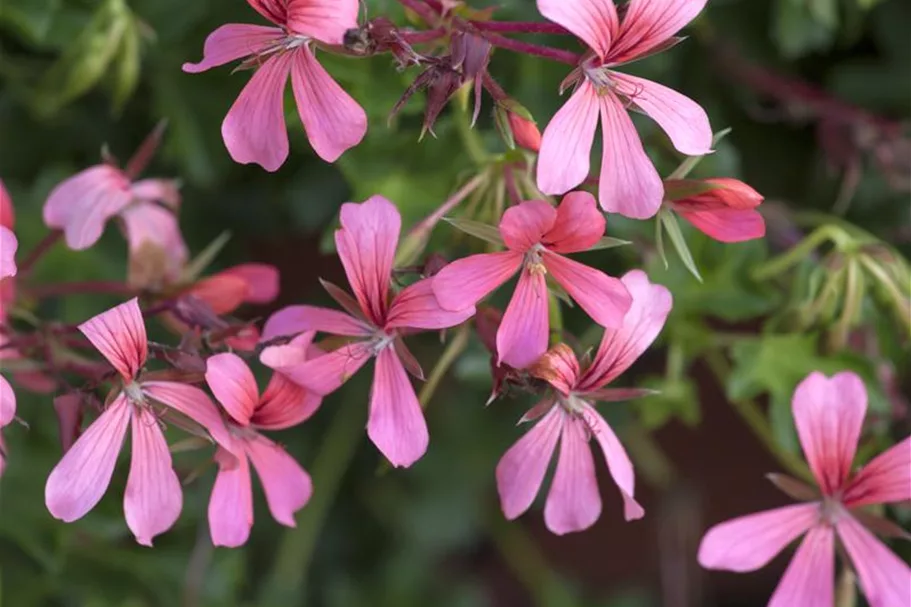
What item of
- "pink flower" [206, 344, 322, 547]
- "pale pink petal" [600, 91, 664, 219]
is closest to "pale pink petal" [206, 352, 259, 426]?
"pink flower" [206, 344, 322, 547]

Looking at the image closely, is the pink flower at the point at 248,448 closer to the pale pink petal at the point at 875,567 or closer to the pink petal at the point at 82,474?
the pink petal at the point at 82,474

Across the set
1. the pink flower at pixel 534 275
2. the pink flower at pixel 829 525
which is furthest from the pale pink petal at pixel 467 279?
the pink flower at pixel 829 525

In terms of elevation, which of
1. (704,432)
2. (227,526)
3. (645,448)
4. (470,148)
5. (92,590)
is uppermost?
(704,432)

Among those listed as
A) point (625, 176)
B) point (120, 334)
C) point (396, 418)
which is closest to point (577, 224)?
point (625, 176)

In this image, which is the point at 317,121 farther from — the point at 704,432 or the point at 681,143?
the point at 704,432

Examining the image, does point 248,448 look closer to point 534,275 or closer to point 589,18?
point 534,275


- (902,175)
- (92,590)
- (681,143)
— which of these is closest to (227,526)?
(681,143)

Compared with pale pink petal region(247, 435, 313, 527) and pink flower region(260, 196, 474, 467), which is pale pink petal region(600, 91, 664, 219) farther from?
pale pink petal region(247, 435, 313, 527)
